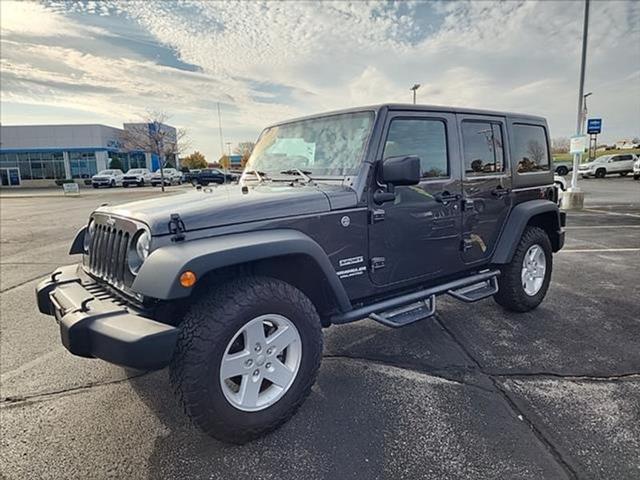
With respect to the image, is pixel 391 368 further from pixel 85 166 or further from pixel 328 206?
pixel 85 166

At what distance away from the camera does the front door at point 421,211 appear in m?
2.99

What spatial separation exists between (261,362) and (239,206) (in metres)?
0.92

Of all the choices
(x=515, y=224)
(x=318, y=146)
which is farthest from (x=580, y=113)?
(x=318, y=146)

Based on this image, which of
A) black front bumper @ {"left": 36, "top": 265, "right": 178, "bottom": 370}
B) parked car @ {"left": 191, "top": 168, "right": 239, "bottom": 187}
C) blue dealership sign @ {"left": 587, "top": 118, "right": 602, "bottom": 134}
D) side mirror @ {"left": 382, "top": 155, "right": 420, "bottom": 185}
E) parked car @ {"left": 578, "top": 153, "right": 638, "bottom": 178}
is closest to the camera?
black front bumper @ {"left": 36, "top": 265, "right": 178, "bottom": 370}

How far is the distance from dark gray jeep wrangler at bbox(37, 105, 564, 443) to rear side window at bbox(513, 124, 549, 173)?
0.14ft

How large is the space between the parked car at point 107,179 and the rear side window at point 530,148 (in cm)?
3737

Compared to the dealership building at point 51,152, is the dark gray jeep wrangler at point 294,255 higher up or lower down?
lower down

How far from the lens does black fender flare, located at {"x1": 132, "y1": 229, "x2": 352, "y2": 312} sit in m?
2.02

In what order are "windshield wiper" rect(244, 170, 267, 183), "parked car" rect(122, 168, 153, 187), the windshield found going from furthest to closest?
1. "parked car" rect(122, 168, 153, 187)
2. "windshield wiper" rect(244, 170, 267, 183)
3. the windshield

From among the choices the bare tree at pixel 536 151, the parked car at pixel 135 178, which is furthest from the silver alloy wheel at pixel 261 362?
the parked car at pixel 135 178

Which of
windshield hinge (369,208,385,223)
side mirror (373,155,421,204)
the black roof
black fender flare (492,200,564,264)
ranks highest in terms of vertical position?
the black roof

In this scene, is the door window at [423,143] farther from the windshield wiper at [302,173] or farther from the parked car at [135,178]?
the parked car at [135,178]

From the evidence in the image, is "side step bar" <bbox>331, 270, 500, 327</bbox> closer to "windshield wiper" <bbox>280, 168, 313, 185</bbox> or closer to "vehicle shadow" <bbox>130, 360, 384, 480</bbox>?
"vehicle shadow" <bbox>130, 360, 384, 480</bbox>

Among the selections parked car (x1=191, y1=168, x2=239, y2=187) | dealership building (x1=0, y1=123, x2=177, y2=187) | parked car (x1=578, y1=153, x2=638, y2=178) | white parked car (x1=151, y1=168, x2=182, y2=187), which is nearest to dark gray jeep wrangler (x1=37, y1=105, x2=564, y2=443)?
parked car (x1=191, y1=168, x2=239, y2=187)
